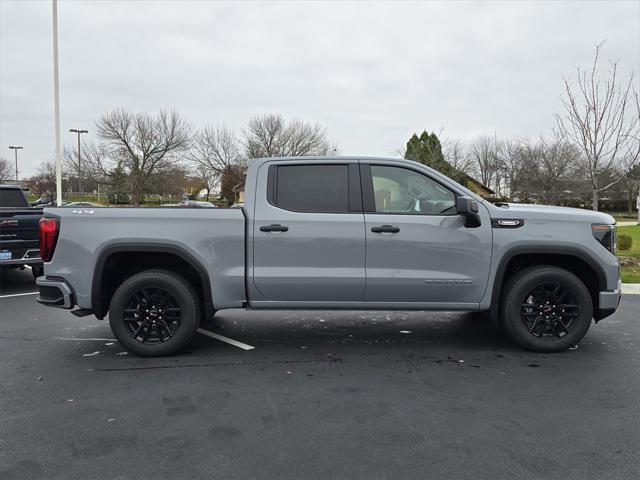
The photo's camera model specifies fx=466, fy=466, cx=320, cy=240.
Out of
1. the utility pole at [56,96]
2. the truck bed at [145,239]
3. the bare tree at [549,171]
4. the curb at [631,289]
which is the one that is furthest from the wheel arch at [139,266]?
the bare tree at [549,171]

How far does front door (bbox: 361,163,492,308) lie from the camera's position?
175 inches

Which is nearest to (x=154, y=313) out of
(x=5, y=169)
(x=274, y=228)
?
(x=274, y=228)

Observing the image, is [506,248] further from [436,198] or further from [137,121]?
[137,121]

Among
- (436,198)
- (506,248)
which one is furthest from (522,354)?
(436,198)

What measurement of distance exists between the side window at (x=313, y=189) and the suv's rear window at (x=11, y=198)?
23.1 ft

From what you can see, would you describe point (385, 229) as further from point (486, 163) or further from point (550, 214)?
point (486, 163)

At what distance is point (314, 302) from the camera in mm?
4555

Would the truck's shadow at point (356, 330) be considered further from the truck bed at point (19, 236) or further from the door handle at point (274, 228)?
the truck bed at point (19, 236)

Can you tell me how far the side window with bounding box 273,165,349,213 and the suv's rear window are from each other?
705 cm

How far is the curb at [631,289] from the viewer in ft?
26.4

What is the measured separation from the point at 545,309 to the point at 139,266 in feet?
13.6

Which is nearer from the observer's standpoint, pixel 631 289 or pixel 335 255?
pixel 335 255

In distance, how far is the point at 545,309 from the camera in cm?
464

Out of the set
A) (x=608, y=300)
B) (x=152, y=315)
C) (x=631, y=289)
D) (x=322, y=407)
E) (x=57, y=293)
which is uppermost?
(x=57, y=293)
